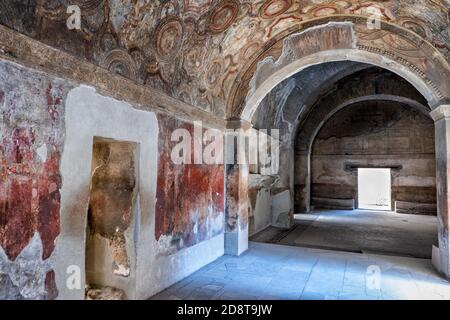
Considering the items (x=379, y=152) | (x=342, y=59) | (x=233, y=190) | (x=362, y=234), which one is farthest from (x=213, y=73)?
(x=379, y=152)

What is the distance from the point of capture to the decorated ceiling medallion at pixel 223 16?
475 centimetres

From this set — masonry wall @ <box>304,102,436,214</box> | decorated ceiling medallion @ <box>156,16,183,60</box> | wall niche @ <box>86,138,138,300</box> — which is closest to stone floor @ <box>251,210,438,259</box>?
masonry wall @ <box>304,102,436,214</box>

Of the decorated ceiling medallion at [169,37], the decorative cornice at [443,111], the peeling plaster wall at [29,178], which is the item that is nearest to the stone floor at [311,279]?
the peeling plaster wall at [29,178]

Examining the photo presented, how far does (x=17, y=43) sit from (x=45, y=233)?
163cm

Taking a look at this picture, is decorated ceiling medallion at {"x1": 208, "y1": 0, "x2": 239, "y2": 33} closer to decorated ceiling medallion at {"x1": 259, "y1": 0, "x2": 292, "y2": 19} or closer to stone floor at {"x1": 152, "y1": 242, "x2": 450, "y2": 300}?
decorated ceiling medallion at {"x1": 259, "y1": 0, "x2": 292, "y2": 19}

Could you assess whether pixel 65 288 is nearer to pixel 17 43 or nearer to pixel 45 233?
pixel 45 233

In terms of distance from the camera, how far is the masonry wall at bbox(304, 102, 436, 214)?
47.5ft

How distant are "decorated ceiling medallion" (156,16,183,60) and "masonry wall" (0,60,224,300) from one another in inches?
35.1

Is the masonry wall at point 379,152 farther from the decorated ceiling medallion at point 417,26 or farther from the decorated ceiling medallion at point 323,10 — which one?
the decorated ceiling medallion at point 323,10

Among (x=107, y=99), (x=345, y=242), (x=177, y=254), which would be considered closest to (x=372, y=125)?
(x=345, y=242)

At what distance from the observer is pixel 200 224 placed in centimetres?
540

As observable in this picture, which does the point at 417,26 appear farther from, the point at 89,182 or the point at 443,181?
the point at 89,182

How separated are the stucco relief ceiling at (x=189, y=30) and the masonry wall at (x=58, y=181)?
46 centimetres

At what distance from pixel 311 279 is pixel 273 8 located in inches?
176
